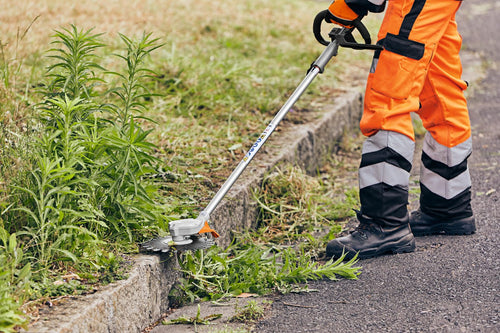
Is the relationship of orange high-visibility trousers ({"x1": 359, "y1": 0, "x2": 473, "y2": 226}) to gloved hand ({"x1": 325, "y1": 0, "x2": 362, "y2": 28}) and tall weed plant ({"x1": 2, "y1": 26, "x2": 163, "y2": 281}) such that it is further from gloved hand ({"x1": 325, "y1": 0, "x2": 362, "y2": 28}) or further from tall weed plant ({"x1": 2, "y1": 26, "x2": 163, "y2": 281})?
tall weed plant ({"x1": 2, "y1": 26, "x2": 163, "y2": 281})

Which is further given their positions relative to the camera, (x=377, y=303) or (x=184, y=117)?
(x=184, y=117)

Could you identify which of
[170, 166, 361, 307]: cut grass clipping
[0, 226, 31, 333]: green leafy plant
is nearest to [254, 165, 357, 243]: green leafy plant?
[170, 166, 361, 307]: cut grass clipping

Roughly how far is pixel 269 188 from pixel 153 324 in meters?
1.39

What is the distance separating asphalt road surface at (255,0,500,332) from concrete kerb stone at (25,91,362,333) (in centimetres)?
43

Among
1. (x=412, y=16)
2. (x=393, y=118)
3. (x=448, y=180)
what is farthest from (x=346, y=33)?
(x=448, y=180)

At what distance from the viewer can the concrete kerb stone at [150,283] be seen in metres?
2.16

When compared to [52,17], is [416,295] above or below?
below

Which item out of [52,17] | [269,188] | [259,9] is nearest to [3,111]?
[269,188]

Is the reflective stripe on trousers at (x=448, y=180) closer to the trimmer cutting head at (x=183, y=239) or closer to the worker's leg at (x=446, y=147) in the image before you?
the worker's leg at (x=446, y=147)

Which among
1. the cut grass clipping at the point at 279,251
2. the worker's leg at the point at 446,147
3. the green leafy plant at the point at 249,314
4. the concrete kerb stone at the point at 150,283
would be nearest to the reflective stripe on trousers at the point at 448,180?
the worker's leg at the point at 446,147

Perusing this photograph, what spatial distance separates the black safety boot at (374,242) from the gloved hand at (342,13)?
98 cm

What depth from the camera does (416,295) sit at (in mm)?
2682

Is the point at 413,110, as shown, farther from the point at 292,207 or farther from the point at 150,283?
the point at 150,283

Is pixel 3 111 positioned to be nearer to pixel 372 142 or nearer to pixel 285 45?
pixel 372 142
